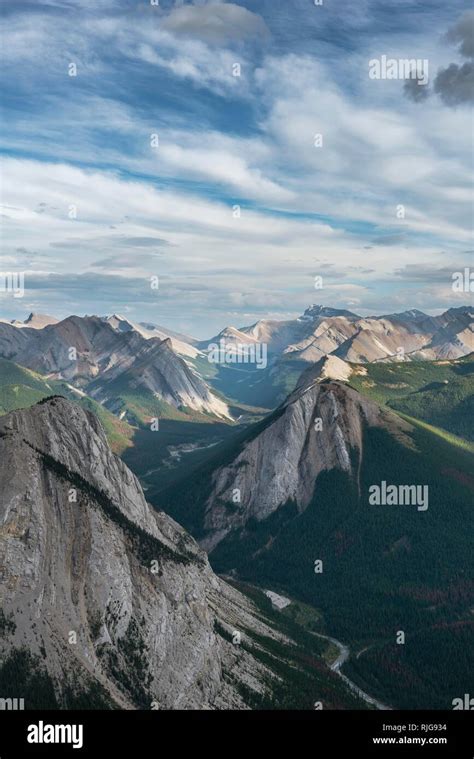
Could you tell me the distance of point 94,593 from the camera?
128 m

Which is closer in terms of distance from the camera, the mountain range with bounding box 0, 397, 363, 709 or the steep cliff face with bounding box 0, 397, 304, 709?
the mountain range with bounding box 0, 397, 363, 709

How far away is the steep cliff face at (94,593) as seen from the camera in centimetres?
11650

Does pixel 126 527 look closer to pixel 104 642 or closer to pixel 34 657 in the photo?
pixel 104 642

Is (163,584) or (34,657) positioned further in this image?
(163,584)

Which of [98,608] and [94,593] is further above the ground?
[94,593]

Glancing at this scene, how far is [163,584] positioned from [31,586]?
32.5 metres

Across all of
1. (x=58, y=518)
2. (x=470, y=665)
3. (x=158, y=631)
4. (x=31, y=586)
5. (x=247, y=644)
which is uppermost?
(x=58, y=518)

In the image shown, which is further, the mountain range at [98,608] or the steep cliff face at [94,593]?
the steep cliff face at [94,593]

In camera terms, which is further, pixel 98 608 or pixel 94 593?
pixel 94 593

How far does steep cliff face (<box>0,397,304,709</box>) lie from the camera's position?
382 feet
